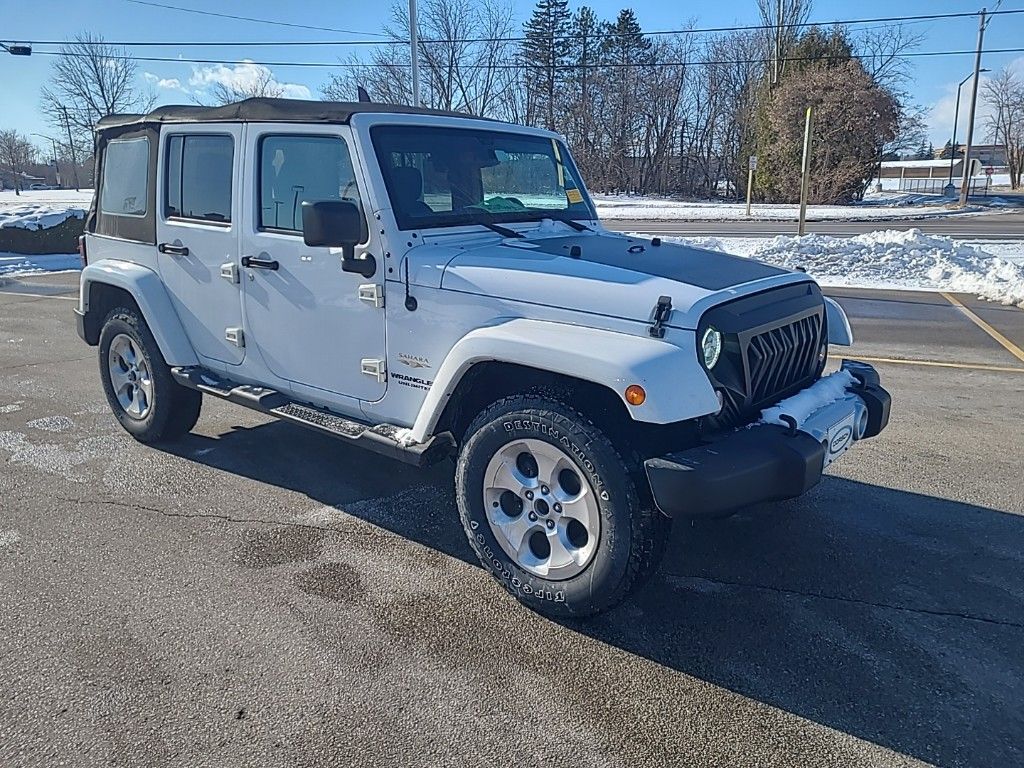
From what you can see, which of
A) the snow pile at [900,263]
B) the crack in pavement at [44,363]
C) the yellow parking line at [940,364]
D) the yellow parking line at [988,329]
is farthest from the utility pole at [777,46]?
the crack in pavement at [44,363]

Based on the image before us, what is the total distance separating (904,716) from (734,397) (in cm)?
124

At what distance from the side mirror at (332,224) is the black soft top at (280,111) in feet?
1.86

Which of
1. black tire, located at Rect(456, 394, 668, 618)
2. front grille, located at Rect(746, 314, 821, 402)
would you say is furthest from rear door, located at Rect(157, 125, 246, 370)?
front grille, located at Rect(746, 314, 821, 402)

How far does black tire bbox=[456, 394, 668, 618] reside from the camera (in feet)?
9.59

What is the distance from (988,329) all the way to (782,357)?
722 cm

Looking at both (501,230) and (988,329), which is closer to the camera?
(501,230)

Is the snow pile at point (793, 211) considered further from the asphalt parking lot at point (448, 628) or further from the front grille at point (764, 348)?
the front grille at point (764, 348)

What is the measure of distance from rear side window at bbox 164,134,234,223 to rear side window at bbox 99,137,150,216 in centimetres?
28

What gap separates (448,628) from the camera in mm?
3180

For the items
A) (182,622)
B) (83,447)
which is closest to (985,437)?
(182,622)

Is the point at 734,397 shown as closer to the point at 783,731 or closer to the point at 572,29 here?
the point at 783,731

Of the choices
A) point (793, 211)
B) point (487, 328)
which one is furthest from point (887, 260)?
point (793, 211)

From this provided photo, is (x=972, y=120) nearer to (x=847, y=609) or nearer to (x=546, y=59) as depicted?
(x=546, y=59)

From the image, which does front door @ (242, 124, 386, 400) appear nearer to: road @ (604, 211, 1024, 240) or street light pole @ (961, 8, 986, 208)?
road @ (604, 211, 1024, 240)
